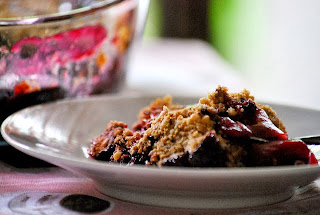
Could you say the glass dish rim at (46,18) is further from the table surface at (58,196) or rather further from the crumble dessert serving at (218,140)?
the crumble dessert serving at (218,140)

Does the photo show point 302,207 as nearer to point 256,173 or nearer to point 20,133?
point 256,173

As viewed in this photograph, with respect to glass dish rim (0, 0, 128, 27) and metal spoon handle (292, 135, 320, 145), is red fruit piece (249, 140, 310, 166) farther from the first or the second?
glass dish rim (0, 0, 128, 27)

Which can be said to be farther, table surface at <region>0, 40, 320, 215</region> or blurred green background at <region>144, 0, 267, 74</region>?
blurred green background at <region>144, 0, 267, 74</region>

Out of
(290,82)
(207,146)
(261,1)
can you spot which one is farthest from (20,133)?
(261,1)

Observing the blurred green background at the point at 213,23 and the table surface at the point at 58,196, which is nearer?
the table surface at the point at 58,196

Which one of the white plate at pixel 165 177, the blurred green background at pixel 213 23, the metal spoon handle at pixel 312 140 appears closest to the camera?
the white plate at pixel 165 177

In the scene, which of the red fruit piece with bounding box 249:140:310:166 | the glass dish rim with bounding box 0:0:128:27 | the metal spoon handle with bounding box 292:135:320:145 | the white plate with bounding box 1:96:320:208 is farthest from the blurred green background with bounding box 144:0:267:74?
the red fruit piece with bounding box 249:140:310:166

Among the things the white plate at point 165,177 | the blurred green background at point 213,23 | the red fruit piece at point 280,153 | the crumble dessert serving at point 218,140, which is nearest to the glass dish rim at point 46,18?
the white plate at point 165,177

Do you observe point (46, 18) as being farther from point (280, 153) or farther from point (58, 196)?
point (280, 153)

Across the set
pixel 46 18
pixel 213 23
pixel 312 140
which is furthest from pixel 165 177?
pixel 213 23
